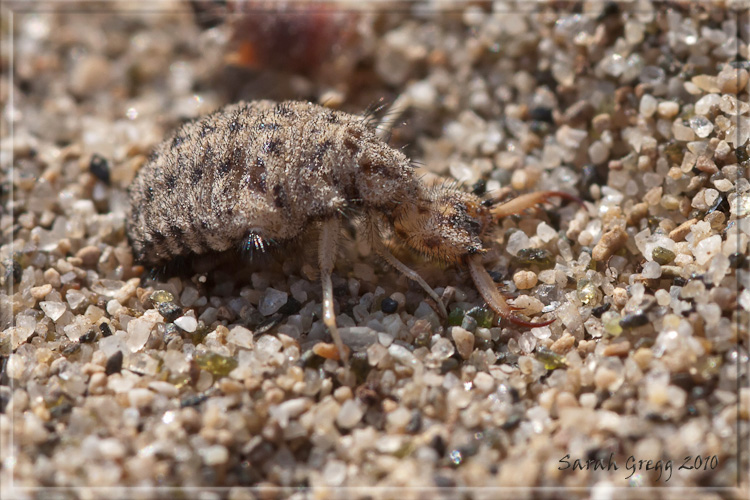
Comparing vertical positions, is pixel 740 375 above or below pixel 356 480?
above

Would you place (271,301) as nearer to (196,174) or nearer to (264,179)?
(264,179)

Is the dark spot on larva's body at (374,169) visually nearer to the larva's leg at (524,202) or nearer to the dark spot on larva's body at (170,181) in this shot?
the larva's leg at (524,202)

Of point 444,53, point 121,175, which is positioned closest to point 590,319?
point 444,53

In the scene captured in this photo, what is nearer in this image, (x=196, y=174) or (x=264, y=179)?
(x=264, y=179)

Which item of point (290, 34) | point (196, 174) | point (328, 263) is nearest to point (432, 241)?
point (328, 263)

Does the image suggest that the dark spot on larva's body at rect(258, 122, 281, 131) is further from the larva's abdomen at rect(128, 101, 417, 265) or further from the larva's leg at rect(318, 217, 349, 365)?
the larva's leg at rect(318, 217, 349, 365)

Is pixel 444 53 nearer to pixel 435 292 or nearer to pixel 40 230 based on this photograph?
pixel 435 292
